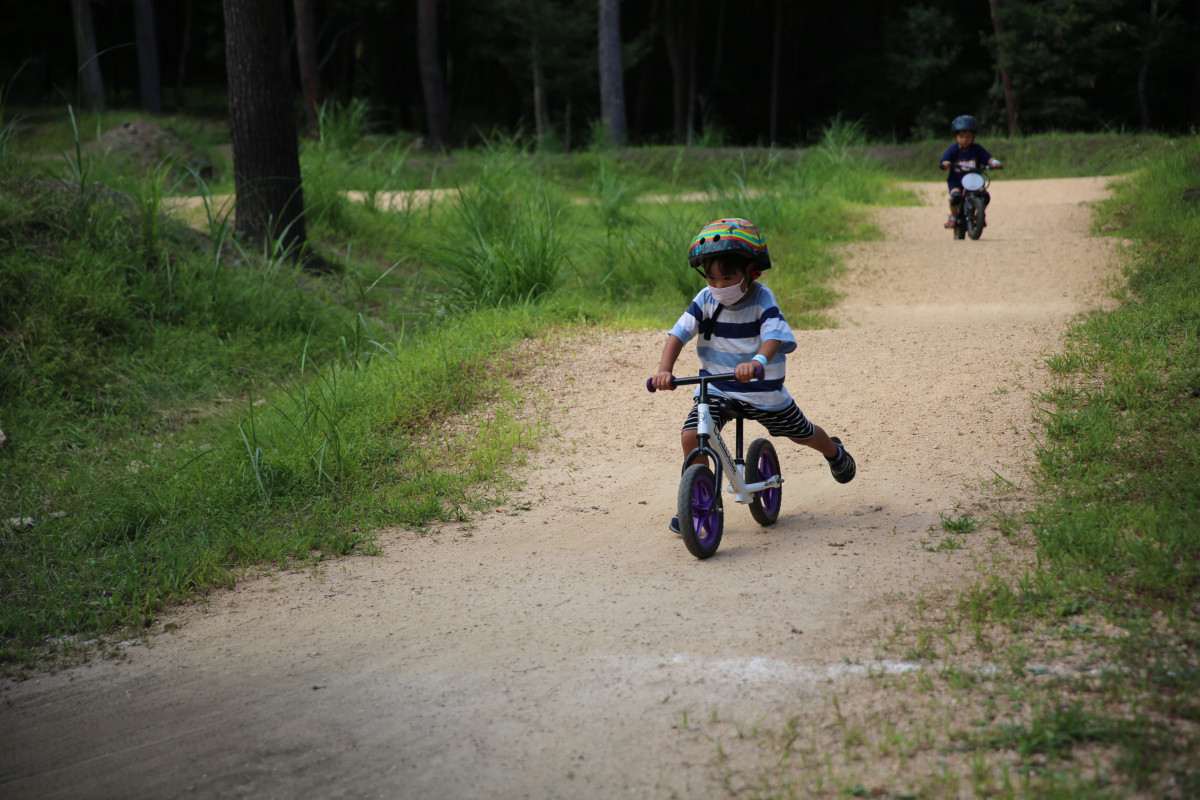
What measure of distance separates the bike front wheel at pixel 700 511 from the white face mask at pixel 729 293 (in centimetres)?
74

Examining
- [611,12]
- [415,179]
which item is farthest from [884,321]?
[611,12]

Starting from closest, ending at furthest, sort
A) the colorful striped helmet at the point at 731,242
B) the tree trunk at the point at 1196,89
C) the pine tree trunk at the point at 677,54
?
the colorful striped helmet at the point at 731,242
the tree trunk at the point at 1196,89
the pine tree trunk at the point at 677,54

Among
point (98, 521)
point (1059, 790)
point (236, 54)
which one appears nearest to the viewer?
point (1059, 790)

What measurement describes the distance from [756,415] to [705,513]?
512 millimetres

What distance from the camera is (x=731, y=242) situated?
13.4ft

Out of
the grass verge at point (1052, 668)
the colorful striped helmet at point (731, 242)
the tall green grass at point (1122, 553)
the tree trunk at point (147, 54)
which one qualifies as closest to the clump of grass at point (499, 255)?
the tall green grass at point (1122, 553)

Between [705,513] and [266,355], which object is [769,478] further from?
[266,355]

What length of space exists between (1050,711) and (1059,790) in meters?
0.40

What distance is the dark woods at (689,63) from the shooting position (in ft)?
63.5

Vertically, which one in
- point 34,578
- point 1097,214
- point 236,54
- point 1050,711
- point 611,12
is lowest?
point 34,578

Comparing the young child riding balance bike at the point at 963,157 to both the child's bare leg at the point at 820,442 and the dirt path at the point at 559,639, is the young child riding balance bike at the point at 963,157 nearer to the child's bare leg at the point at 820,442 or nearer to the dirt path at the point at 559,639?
the dirt path at the point at 559,639

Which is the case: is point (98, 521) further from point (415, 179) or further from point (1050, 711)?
point (415, 179)

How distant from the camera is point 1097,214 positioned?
426 inches

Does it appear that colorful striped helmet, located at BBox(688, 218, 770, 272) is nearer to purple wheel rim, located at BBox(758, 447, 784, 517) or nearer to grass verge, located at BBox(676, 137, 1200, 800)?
purple wheel rim, located at BBox(758, 447, 784, 517)
